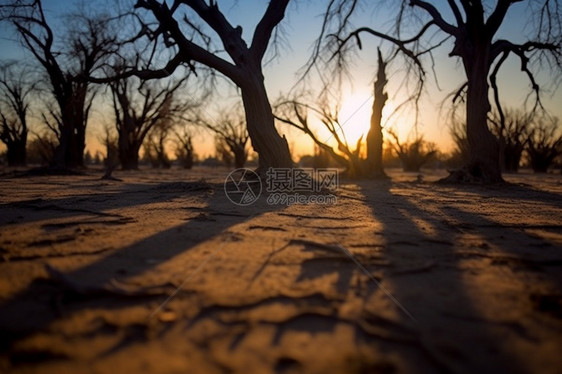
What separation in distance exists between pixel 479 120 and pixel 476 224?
5881 mm

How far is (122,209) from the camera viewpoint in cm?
321

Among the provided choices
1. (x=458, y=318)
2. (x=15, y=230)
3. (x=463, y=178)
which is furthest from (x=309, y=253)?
(x=463, y=178)

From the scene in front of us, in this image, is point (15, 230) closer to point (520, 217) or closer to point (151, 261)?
Answer: point (151, 261)

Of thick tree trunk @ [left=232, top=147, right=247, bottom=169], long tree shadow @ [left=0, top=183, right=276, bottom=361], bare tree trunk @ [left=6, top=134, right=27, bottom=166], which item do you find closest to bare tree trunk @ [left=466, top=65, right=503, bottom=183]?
long tree shadow @ [left=0, top=183, right=276, bottom=361]

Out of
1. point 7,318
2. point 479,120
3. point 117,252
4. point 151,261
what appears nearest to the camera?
point 7,318

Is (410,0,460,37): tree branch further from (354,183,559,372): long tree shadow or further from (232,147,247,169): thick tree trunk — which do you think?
(232,147,247,169): thick tree trunk

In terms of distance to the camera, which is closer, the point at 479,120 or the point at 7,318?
the point at 7,318

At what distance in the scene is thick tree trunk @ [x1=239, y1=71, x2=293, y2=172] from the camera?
5.86 meters

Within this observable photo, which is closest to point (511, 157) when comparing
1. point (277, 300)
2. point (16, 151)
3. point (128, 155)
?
point (277, 300)

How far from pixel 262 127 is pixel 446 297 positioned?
518 cm

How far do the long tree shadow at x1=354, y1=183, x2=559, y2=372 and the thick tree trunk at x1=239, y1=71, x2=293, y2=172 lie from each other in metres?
3.85

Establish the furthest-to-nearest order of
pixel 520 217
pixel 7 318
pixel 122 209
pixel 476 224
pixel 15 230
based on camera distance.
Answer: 1. pixel 122 209
2. pixel 520 217
3. pixel 476 224
4. pixel 15 230
5. pixel 7 318

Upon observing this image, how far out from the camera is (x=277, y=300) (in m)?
1.19

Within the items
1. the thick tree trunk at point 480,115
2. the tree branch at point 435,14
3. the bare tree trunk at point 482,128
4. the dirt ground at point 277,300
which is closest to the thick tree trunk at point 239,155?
the tree branch at point 435,14
